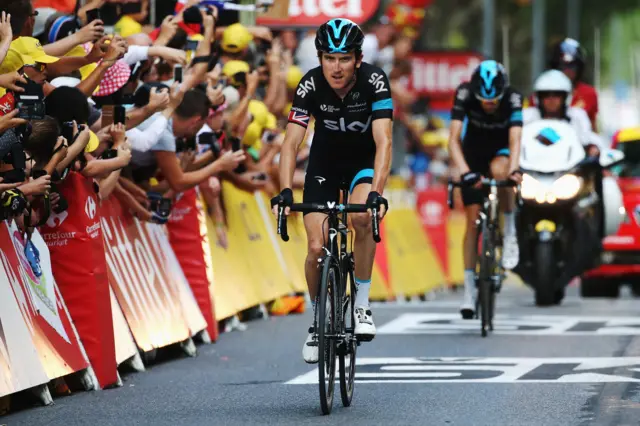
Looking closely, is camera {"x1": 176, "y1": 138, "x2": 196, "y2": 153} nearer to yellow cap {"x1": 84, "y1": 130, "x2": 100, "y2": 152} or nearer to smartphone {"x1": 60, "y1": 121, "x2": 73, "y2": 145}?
yellow cap {"x1": 84, "y1": 130, "x2": 100, "y2": 152}

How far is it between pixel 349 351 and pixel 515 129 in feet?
20.6

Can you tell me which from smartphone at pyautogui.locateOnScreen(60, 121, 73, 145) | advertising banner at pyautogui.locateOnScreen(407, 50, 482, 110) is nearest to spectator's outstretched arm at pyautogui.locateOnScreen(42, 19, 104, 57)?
smartphone at pyautogui.locateOnScreen(60, 121, 73, 145)

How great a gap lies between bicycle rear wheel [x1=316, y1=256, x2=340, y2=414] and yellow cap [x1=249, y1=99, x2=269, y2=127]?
8141mm

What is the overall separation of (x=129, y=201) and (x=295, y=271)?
673cm

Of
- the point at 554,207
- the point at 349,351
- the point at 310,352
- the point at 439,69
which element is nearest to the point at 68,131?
the point at 310,352

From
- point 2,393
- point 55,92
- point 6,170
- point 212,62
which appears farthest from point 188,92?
point 2,393

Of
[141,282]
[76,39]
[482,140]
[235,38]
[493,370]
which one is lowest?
[493,370]

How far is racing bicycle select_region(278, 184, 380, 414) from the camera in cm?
936

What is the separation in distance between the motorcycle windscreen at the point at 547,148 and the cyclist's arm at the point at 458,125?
122 inches

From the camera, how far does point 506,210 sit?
16.7 m

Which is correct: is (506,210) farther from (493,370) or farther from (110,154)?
(110,154)

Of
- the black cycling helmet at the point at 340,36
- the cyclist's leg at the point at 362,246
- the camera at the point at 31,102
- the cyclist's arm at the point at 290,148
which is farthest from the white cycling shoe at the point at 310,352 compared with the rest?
the camera at the point at 31,102

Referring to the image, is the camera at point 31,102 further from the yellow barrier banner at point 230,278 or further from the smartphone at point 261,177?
the smartphone at point 261,177

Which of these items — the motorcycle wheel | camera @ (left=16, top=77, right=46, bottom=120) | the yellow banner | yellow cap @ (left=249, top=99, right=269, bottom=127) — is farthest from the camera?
the yellow banner
